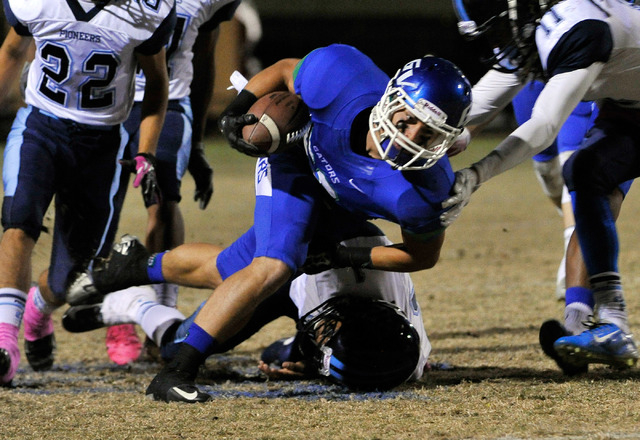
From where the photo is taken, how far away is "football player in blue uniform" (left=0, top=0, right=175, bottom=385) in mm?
4176

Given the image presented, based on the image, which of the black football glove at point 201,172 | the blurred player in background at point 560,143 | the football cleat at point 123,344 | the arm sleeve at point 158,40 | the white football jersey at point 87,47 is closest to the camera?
the white football jersey at point 87,47

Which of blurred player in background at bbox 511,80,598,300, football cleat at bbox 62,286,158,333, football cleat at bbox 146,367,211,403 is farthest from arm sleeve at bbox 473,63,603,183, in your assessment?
football cleat at bbox 62,286,158,333

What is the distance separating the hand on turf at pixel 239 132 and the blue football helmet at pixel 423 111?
493 mm

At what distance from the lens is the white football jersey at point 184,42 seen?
5.24m

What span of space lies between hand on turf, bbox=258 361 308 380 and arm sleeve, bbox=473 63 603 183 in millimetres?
1271

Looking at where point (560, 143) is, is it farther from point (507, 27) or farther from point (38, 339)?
point (38, 339)

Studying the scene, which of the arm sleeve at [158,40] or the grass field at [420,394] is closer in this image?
the grass field at [420,394]

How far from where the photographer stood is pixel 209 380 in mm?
4211

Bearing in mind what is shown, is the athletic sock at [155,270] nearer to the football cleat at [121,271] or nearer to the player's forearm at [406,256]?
the football cleat at [121,271]

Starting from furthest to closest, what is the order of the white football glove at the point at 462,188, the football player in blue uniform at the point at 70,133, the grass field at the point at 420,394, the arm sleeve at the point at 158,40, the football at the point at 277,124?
the arm sleeve at the point at 158,40 < the football player in blue uniform at the point at 70,133 < the football at the point at 277,124 < the white football glove at the point at 462,188 < the grass field at the point at 420,394

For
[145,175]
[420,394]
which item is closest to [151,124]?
[145,175]

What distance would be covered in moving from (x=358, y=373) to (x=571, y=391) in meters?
0.79

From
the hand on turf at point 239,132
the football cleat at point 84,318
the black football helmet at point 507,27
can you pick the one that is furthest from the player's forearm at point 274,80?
the football cleat at point 84,318

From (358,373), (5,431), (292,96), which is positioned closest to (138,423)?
(5,431)
